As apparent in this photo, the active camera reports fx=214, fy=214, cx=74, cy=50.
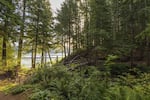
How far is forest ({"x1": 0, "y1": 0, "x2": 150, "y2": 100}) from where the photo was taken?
24.0 ft

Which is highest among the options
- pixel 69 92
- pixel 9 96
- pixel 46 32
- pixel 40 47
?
pixel 46 32

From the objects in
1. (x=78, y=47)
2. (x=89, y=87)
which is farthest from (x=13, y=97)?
(x=78, y=47)

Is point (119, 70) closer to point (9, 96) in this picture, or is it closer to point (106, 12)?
point (106, 12)

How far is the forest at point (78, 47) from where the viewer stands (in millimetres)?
7321

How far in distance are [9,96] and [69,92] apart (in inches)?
187

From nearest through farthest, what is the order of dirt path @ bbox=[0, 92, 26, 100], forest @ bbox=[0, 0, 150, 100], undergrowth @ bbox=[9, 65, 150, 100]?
undergrowth @ bbox=[9, 65, 150, 100] → forest @ bbox=[0, 0, 150, 100] → dirt path @ bbox=[0, 92, 26, 100]

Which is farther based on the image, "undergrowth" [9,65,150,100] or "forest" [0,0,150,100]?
"forest" [0,0,150,100]

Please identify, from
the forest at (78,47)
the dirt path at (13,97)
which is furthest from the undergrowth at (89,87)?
the dirt path at (13,97)

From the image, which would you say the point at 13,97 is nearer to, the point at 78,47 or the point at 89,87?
the point at 89,87

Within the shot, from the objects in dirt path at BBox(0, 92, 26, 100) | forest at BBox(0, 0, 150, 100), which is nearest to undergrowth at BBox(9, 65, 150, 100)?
forest at BBox(0, 0, 150, 100)

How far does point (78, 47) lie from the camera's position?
3328 centimetres

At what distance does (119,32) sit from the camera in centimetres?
2120

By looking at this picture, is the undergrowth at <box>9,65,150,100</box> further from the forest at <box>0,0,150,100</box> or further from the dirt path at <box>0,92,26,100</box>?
the dirt path at <box>0,92,26,100</box>

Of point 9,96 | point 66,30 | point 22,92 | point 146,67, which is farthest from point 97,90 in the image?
point 66,30
